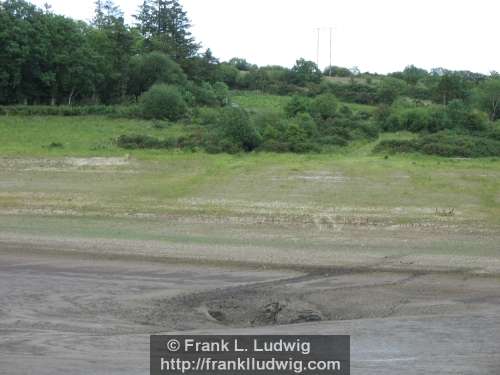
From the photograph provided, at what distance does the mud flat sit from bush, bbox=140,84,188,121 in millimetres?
30592

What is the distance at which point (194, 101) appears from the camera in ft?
181

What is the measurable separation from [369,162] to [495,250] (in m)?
14.7

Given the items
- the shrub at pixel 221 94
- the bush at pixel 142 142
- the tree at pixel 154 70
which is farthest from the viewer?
the tree at pixel 154 70

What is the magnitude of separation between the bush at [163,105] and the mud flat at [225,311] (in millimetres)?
30592

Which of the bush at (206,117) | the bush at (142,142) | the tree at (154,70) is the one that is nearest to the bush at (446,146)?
the bush at (142,142)

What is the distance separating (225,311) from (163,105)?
35.9m

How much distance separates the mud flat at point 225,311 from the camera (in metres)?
10.9

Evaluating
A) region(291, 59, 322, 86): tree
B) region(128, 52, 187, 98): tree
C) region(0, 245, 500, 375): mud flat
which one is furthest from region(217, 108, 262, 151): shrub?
region(291, 59, 322, 86): tree

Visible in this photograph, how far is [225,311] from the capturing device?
46.1 ft

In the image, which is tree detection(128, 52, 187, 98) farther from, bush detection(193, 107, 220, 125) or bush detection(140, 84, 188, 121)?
bush detection(193, 107, 220, 125)

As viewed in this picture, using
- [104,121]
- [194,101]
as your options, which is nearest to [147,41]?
[194,101]

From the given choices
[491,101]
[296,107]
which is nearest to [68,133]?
[296,107]

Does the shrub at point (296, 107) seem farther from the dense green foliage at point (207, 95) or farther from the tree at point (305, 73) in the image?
the tree at point (305, 73)

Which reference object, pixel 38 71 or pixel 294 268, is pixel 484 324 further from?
pixel 38 71
